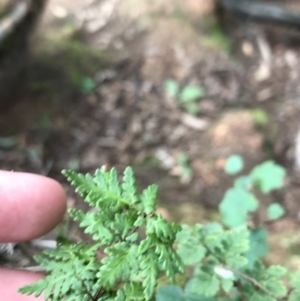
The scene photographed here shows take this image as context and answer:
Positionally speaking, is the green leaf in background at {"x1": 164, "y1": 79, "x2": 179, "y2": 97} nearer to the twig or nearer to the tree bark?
the tree bark

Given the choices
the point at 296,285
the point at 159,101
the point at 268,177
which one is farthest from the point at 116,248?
the point at 159,101

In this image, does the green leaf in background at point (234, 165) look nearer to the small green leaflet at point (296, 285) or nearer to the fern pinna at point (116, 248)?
the small green leaflet at point (296, 285)

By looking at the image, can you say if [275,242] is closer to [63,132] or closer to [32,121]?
[63,132]

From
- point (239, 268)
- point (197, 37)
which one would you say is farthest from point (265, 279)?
point (197, 37)

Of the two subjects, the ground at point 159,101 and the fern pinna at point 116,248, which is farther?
the ground at point 159,101

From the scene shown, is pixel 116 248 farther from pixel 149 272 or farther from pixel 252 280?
pixel 252 280

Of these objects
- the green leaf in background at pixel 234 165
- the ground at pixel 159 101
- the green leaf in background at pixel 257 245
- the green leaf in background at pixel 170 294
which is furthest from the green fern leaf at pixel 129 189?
the green leaf in background at pixel 234 165

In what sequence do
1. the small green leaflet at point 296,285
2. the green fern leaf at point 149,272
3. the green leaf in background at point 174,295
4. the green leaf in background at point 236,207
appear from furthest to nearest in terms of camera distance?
the green leaf in background at point 236,207 < the green leaf in background at point 174,295 < the small green leaflet at point 296,285 < the green fern leaf at point 149,272
